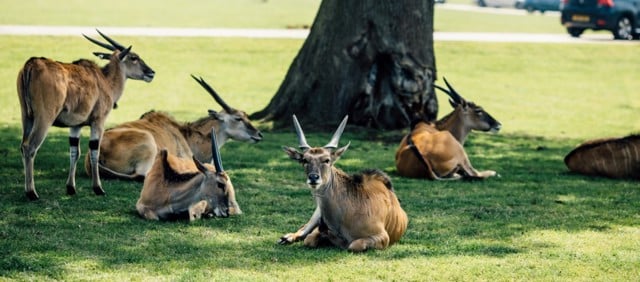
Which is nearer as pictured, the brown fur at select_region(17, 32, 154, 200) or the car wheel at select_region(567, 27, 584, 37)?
the brown fur at select_region(17, 32, 154, 200)

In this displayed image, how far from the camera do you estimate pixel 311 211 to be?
10.3m

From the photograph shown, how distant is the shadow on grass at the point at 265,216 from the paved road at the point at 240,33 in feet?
38.6

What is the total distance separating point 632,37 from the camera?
1241 inches

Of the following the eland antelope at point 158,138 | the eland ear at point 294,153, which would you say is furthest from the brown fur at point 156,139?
the eland ear at point 294,153

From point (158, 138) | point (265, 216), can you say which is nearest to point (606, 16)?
point (158, 138)

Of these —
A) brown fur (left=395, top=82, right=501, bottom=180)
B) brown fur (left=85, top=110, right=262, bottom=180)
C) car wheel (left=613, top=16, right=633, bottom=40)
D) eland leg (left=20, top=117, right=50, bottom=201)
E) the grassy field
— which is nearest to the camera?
the grassy field

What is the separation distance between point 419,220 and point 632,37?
23104 millimetres

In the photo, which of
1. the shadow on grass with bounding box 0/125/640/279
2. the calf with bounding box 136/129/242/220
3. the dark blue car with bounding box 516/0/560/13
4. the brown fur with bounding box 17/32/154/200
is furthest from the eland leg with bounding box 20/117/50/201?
the dark blue car with bounding box 516/0/560/13

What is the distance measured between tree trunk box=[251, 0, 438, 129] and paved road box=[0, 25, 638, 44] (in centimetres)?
1061

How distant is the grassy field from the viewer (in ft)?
25.7

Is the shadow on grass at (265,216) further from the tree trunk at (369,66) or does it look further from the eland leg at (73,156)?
the tree trunk at (369,66)

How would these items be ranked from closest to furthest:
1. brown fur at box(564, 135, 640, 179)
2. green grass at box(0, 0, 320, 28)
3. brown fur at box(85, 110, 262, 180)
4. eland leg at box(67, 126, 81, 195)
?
eland leg at box(67, 126, 81, 195) < brown fur at box(85, 110, 262, 180) < brown fur at box(564, 135, 640, 179) < green grass at box(0, 0, 320, 28)

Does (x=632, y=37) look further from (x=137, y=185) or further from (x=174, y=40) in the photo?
(x=137, y=185)

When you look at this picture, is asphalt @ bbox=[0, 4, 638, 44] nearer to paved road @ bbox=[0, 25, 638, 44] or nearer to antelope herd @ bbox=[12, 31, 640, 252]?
paved road @ bbox=[0, 25, 638, 44]
